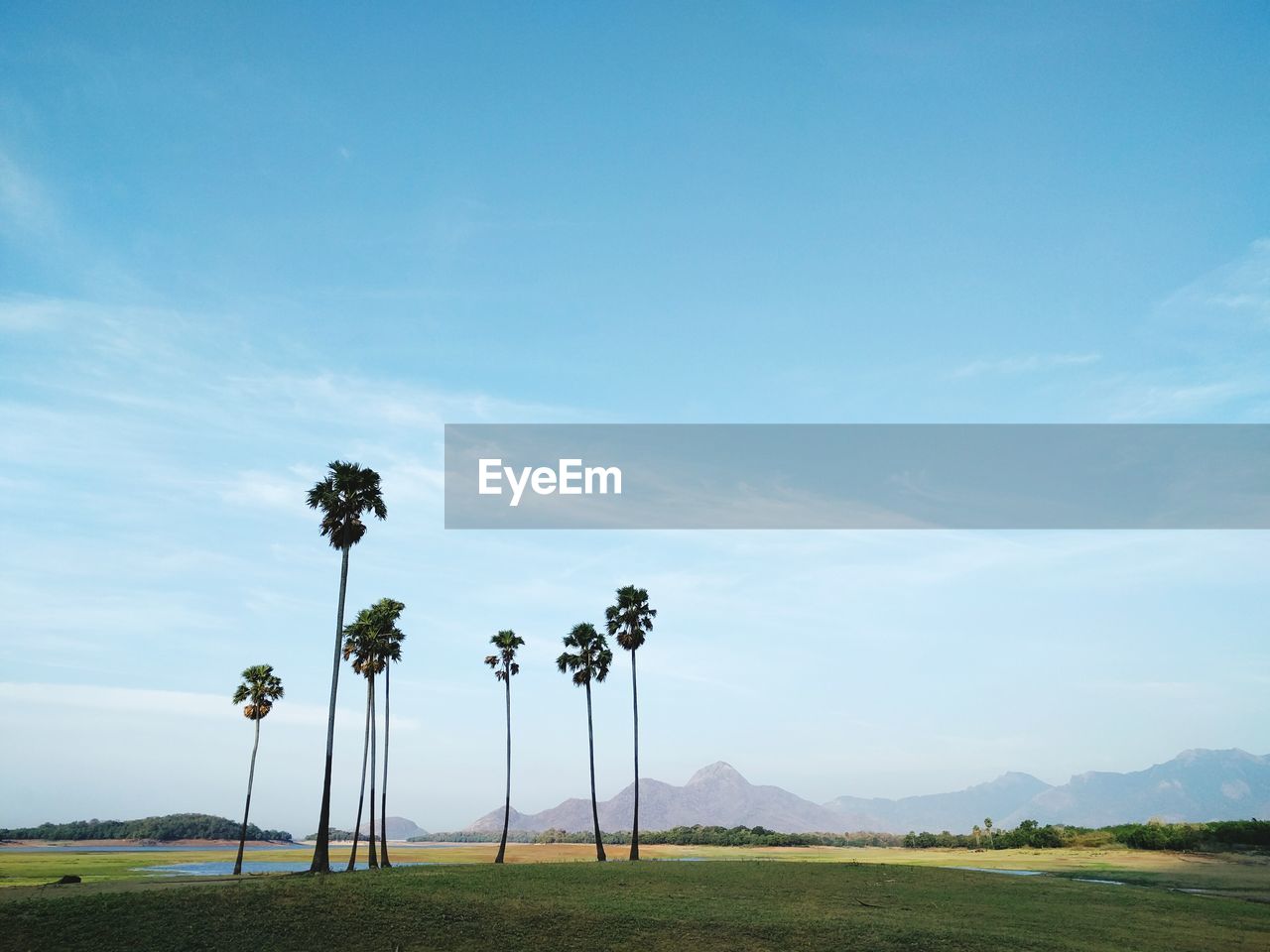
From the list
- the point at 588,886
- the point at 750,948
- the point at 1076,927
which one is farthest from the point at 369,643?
the point at 1076,927

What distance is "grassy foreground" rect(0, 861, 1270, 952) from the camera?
28.9 metres

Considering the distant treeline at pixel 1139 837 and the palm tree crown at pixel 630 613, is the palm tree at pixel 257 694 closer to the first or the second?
the palm tree crown at pixel 630 613

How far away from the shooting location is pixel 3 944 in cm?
2573

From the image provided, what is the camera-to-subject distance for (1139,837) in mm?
94062

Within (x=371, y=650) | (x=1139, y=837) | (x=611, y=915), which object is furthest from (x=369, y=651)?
(x=1139, y=837)

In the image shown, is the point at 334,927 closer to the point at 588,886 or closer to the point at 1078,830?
the point at 588,886

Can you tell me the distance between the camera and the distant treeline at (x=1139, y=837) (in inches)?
3418

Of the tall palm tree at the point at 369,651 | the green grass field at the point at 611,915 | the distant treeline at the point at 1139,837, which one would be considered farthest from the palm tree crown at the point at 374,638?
the distant treeline at the point at 1139,837

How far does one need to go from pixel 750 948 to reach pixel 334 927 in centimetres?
1583

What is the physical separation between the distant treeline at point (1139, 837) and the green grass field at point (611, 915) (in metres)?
44.4

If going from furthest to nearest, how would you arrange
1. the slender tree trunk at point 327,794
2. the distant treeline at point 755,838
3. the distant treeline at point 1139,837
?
the distant treeline at point 755,838
the distant treeline at point 1139,837
the slender tree trunk at point 327,794

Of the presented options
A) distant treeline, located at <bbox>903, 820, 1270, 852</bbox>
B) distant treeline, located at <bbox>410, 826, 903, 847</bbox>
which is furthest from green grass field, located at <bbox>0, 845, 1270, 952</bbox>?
Result: distant treeline, located at <bbox>410, 826, 903, 847</bbox>

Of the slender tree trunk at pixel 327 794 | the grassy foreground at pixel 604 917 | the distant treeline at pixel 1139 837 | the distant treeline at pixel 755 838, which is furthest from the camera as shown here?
the distant treeline at pixel 755 838

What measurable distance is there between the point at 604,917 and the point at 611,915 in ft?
1.89
